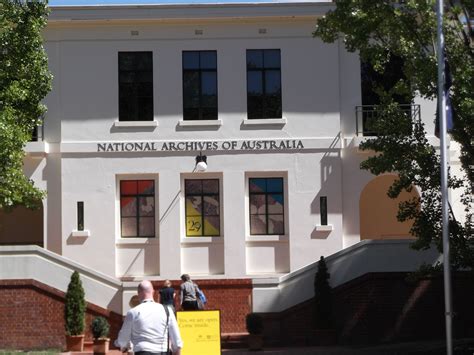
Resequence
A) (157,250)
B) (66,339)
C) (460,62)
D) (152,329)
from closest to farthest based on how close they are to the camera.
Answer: (152,329) < (460,62) < (66,339) < (157,250)

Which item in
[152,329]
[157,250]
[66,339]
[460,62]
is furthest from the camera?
[157,250]

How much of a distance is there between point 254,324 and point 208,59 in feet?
25.0

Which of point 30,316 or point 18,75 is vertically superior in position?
point 18,75

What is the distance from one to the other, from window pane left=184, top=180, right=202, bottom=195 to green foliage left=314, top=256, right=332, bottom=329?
14.6 feet

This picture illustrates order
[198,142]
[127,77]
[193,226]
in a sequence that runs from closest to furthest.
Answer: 1. [198,142]
2. [193,226]
3. [127,77]

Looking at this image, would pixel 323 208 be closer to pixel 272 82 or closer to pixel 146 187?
pixel 272 82

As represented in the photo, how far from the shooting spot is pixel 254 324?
22.0 meters

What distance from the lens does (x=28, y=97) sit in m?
18.9

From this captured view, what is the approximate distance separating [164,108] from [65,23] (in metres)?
3.36

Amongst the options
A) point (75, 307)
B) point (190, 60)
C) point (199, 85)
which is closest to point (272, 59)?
point (199, 85)

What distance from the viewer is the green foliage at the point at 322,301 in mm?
22766

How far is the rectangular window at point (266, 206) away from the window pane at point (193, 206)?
4.34 ft

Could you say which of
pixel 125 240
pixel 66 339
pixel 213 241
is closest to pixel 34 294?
pixel 66 339

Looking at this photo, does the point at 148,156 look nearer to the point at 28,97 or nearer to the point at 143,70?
the point at 143,70
